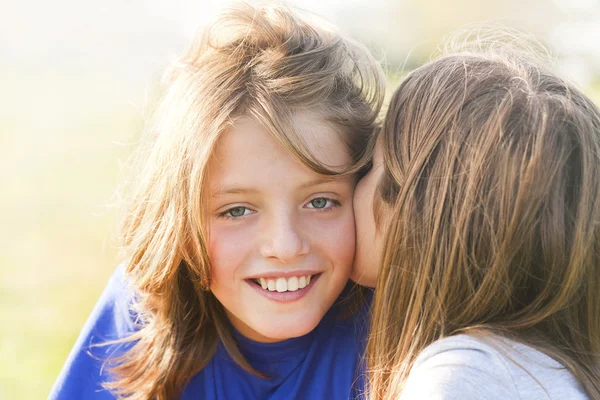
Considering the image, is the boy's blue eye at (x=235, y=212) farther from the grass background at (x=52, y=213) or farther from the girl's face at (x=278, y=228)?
the grass background at (x=52, y=213)

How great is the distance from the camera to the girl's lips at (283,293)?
195 centimetres

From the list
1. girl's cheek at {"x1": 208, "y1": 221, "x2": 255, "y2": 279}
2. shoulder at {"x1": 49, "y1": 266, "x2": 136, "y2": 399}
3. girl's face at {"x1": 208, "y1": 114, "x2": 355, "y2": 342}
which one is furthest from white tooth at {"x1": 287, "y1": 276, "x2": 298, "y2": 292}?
shoulder at {"x1": 49, "y1": 266, "x2": 136, "y2": 399}

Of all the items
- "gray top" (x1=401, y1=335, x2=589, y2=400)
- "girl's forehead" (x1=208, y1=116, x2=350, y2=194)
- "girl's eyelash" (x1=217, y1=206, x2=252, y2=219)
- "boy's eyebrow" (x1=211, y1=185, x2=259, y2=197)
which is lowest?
"gray top" (x1=401, y1=335, x2=589, y2=400)

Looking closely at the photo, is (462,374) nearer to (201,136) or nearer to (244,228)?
(244,228)

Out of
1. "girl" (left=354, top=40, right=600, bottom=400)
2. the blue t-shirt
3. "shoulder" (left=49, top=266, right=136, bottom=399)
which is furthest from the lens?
"shoulder" (left=49, top=266, right=136, bottom=399)

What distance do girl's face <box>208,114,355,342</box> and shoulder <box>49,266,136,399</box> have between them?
432 millimetres

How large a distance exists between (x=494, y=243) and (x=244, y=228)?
63 cm

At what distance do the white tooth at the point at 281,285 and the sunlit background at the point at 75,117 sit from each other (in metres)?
0.76

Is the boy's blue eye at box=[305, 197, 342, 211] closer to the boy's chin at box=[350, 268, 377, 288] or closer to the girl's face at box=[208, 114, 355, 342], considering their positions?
the girl's face at box=[208, 114, 355, 342]

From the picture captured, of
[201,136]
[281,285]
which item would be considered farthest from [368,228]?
[201,136]

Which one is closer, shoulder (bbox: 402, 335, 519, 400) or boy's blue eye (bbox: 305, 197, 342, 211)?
shoulder (bbox: 402, 335, 519, 400)

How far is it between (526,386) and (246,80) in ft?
3.30

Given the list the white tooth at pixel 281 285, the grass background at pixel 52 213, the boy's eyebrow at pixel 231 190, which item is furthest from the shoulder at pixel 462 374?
the grass background at pixel 52 213

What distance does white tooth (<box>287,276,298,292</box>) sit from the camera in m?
1.94
